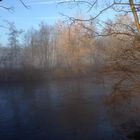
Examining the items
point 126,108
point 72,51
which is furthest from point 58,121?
point 72,51

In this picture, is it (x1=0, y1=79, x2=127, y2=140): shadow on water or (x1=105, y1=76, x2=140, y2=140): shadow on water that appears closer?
(x1=105, y1=76, x2=140, y2=140): shadow on water

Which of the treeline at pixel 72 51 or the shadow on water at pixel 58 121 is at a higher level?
the treeline at pixel 72 51

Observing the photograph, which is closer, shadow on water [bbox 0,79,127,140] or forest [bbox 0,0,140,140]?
forest [bbox 0,0,140,140]

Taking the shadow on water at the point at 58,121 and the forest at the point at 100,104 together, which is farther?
the shadow on water at the point at 58,121

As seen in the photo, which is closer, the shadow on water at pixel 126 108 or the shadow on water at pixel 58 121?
the shadow on water at pixel 126 108

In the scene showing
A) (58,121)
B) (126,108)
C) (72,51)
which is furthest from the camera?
(72,51)

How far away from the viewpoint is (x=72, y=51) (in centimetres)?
3531

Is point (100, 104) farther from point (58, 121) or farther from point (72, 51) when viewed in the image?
point (72, 51)

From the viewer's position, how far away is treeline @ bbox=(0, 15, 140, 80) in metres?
5.23

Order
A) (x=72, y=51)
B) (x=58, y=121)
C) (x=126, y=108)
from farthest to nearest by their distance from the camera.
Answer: (x=72, y=51) → (x=126, y=108) → (x=58, y=121)

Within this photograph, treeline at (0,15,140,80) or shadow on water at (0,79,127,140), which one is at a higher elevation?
treeline at (0,15,140,80)

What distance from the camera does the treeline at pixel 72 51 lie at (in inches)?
206

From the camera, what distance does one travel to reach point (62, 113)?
12.3m

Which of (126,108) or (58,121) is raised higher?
(126,108)
